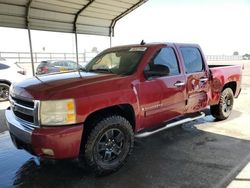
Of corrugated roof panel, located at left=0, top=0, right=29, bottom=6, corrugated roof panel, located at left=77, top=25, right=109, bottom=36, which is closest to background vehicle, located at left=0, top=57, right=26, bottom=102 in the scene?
corrugated roof panel, located at left=0, top=0, right=29, bottom=6

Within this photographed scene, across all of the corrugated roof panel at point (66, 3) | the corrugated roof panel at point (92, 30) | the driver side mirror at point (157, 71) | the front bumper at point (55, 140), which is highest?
the corrugated roof panel at point (66, 3)

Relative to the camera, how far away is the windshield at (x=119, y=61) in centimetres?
452

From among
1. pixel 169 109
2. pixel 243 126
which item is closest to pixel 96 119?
pixel 169 109

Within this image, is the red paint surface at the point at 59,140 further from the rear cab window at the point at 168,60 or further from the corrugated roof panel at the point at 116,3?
the corrugated roof panel at the point at 116,3

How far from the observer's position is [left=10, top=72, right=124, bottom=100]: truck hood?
3.49m

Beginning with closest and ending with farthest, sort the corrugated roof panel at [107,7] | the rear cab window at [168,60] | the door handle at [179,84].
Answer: the rear cab window at [168,60] → the door handle at [179,84] → the corrugated roof panel at [107,7]

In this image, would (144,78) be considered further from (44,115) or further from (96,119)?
(44,115)

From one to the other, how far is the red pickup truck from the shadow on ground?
33 cm

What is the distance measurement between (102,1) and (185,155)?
23.8ft

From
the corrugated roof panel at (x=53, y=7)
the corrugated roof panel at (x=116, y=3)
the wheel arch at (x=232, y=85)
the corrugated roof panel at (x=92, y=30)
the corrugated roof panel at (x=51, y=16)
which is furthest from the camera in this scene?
the corrugated roof panel at (x=92, y=30)

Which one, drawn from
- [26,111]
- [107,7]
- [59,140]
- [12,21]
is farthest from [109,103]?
[107,7]

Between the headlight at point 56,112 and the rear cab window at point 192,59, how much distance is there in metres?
2.71

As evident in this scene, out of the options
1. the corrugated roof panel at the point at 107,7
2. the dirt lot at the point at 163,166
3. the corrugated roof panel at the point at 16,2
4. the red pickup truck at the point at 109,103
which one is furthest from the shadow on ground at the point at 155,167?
the corrugated roof panel at the point at 107,7

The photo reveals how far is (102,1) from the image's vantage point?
10055 mm
